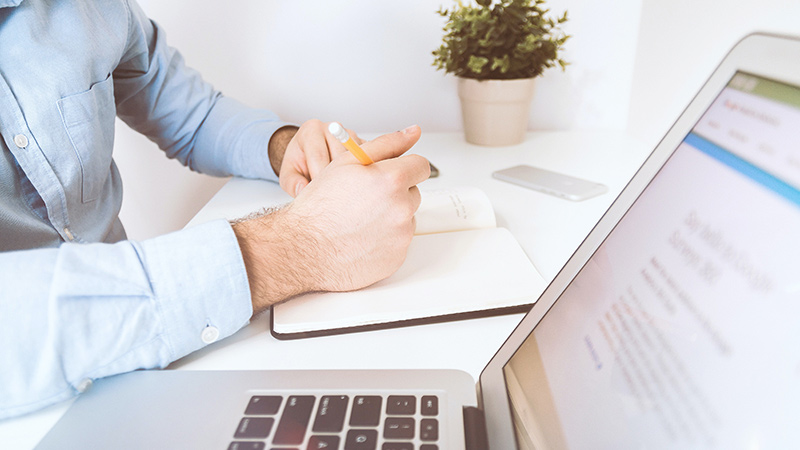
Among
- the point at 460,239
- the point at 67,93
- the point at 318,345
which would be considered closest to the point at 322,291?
the point at 318,345

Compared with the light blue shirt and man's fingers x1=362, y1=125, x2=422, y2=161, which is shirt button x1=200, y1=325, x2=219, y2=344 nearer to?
the light blue shirt

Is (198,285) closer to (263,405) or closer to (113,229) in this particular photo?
(263,405)

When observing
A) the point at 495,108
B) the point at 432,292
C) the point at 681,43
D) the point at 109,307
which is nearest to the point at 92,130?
the point at 109,307

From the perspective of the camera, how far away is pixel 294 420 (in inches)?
12.1

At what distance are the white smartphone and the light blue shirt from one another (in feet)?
1.27

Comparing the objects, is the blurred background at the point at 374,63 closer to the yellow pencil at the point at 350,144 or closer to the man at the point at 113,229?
the man at the point at 113,229

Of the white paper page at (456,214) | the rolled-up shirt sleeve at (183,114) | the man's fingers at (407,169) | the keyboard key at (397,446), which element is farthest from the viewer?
the rolled-up shirt sleeve at (183,114)

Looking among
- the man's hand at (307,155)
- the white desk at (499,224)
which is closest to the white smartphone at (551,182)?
the white desk at (499,224)

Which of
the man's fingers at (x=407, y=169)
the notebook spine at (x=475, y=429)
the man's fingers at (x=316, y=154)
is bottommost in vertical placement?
the notebook spine at (x=475, y=429)

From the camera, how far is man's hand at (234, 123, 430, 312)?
455mm

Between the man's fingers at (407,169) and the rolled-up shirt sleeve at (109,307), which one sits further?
the man's fingers at (407,169)

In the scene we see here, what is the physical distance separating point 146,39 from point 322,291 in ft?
2.00

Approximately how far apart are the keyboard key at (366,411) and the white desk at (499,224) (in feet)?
0.21

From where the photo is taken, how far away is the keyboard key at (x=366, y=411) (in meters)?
0.30
